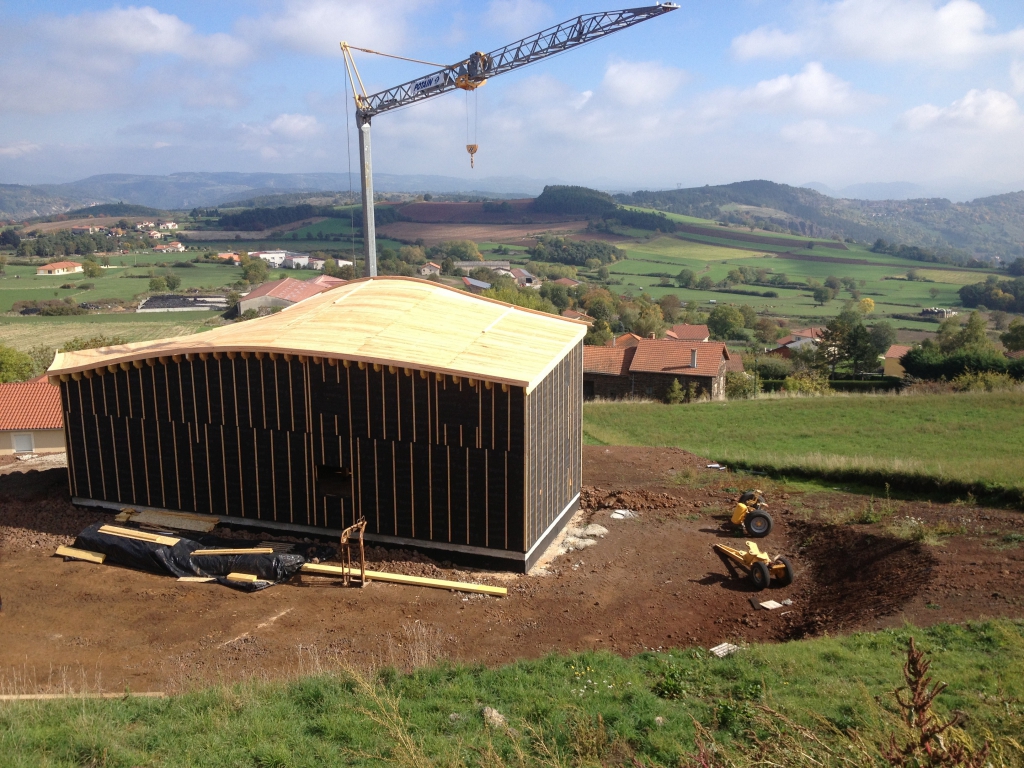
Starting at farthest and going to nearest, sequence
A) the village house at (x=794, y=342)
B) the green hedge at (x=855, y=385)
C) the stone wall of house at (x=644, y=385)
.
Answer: the village house at (x=794, y=342) < the green hedge at (x=855, y=385) < the stone wall of house at (x=644, y=385)

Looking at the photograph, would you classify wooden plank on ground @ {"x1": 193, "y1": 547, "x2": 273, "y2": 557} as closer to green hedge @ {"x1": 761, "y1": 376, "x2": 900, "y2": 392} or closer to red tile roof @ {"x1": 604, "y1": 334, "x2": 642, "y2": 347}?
green hedge @ {"x1": 761, "y1": 376, "x2": 900, "y2": 392}

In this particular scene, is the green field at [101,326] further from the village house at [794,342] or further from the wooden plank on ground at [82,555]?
the village house at [794,342]

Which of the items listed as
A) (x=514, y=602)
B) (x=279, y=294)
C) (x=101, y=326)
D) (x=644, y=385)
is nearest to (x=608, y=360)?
(x=644, y=385)

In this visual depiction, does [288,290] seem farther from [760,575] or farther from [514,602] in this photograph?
[760,575]

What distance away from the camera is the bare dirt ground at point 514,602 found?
11.1 metres

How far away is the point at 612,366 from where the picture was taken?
4375cm

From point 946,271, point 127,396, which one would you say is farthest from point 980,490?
point 946,271

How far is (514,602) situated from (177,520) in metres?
7.51

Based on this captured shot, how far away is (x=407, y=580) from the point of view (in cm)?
1385

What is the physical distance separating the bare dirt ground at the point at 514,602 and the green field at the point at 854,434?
283 centimetres

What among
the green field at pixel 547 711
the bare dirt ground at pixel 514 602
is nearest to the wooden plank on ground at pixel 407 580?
the bare dirt ground at pixel 514 602

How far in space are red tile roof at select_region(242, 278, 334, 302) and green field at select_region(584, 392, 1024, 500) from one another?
4499 cm

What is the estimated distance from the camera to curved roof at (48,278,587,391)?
48.5 feet

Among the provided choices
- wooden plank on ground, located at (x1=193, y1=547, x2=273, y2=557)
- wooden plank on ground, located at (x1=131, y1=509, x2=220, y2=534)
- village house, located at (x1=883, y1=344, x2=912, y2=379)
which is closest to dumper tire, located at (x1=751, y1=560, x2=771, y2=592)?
wooden plank on ground, located at (x1=193, y1=547, x2=273, y2=557)
